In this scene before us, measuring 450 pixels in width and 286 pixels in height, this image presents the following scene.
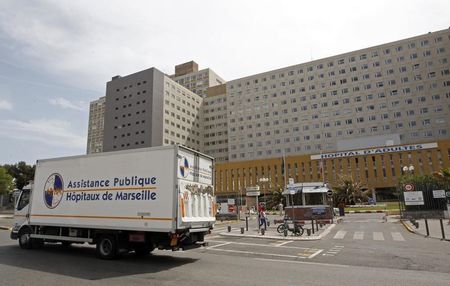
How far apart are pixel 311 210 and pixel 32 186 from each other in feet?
63.0

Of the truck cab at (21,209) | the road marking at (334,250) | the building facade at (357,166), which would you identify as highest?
the building facade at (357,166)

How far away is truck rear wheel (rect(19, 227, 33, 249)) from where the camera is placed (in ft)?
43.3

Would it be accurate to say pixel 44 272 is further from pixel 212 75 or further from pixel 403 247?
pixel 212 75

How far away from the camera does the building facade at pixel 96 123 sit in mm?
152000

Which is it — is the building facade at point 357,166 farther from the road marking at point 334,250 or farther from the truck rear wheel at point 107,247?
the truck rear wheel at point 107,247

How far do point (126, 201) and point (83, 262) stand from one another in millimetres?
2333

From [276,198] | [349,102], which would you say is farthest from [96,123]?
[276,198]

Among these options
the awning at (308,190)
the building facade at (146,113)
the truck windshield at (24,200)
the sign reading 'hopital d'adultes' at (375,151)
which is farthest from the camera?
the building facade at (146,113)

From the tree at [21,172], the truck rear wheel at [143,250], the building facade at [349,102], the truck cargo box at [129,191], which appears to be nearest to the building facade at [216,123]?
the building facade at [349,102]

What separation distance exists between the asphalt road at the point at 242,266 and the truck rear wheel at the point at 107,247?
30 cm

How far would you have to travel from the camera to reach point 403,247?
1354 cm

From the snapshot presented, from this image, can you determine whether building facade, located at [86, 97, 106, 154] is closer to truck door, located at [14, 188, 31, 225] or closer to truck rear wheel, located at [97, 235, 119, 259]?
truck door, located at [14, 188, 31, 225]

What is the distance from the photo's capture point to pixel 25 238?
13352 mm

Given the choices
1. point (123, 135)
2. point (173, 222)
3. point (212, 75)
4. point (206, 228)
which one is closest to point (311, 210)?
point (206, 228)
